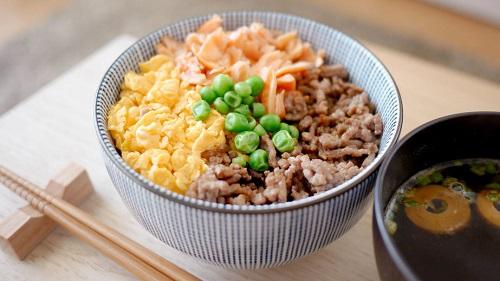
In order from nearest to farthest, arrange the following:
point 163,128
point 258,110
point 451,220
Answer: point 451,220
point 163,128
point 258,110

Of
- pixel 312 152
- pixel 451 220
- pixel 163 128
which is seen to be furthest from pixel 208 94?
pixel 451 220

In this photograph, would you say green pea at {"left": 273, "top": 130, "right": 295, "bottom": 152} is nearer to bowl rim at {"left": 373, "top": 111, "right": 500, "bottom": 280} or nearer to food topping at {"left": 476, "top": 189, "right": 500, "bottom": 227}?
bowl rim at {"left": 373, "top": 111, "right": 500, "bottom": 280}

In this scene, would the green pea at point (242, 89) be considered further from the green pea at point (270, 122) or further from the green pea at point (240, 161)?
the green pea at point (240, 161)

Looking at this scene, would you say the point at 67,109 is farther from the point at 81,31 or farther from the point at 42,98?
the point at 81,31

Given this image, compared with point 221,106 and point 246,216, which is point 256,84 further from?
point 246,216

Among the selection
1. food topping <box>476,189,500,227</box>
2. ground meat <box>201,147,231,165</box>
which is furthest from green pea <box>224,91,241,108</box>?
food topping <box>476,189,500,227</box>
